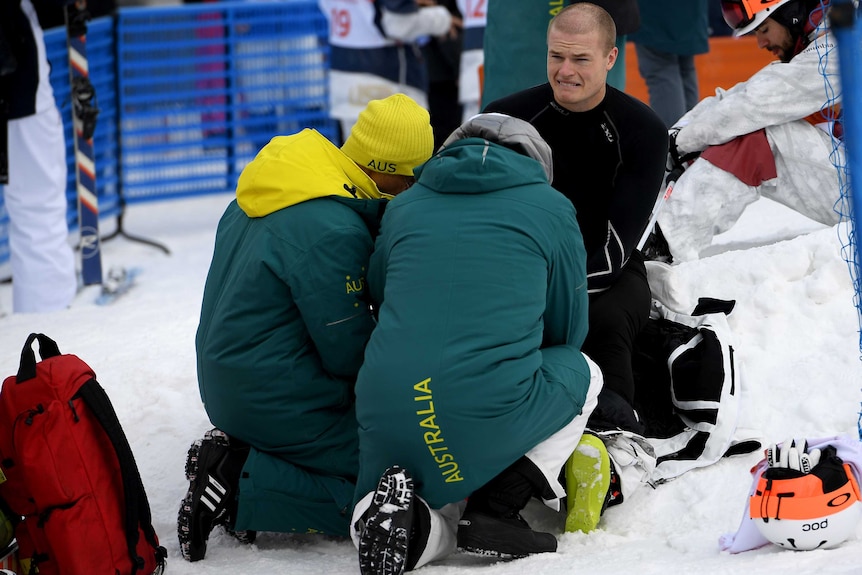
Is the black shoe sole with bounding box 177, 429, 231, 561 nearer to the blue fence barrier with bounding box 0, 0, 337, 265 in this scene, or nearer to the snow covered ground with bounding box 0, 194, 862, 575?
the snow covered ground with bounding box 0, 194, 862, 575

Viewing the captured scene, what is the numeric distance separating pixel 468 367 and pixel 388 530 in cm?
48

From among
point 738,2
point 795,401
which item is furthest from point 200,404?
point 738,2

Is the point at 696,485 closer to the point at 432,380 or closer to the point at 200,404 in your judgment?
the point at 432,380

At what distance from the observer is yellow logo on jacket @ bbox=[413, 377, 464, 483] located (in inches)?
119

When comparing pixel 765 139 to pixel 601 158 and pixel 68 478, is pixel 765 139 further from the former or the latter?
pixel 68 478

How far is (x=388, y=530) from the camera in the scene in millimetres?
3016

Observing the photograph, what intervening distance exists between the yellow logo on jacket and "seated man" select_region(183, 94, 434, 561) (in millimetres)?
419

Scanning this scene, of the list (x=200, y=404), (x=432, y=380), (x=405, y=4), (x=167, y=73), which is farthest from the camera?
(x=167, y=73)

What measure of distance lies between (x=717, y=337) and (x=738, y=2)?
1.53 meters

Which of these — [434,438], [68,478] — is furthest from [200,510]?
[434,438]

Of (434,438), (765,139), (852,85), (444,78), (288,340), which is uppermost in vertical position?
(852,85)

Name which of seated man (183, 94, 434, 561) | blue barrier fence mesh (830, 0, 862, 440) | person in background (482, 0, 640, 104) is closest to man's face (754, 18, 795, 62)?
person in background (482, 0, 640, 104)

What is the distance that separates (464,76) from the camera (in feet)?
26.9

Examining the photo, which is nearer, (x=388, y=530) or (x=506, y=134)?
(x=388, y=530)
